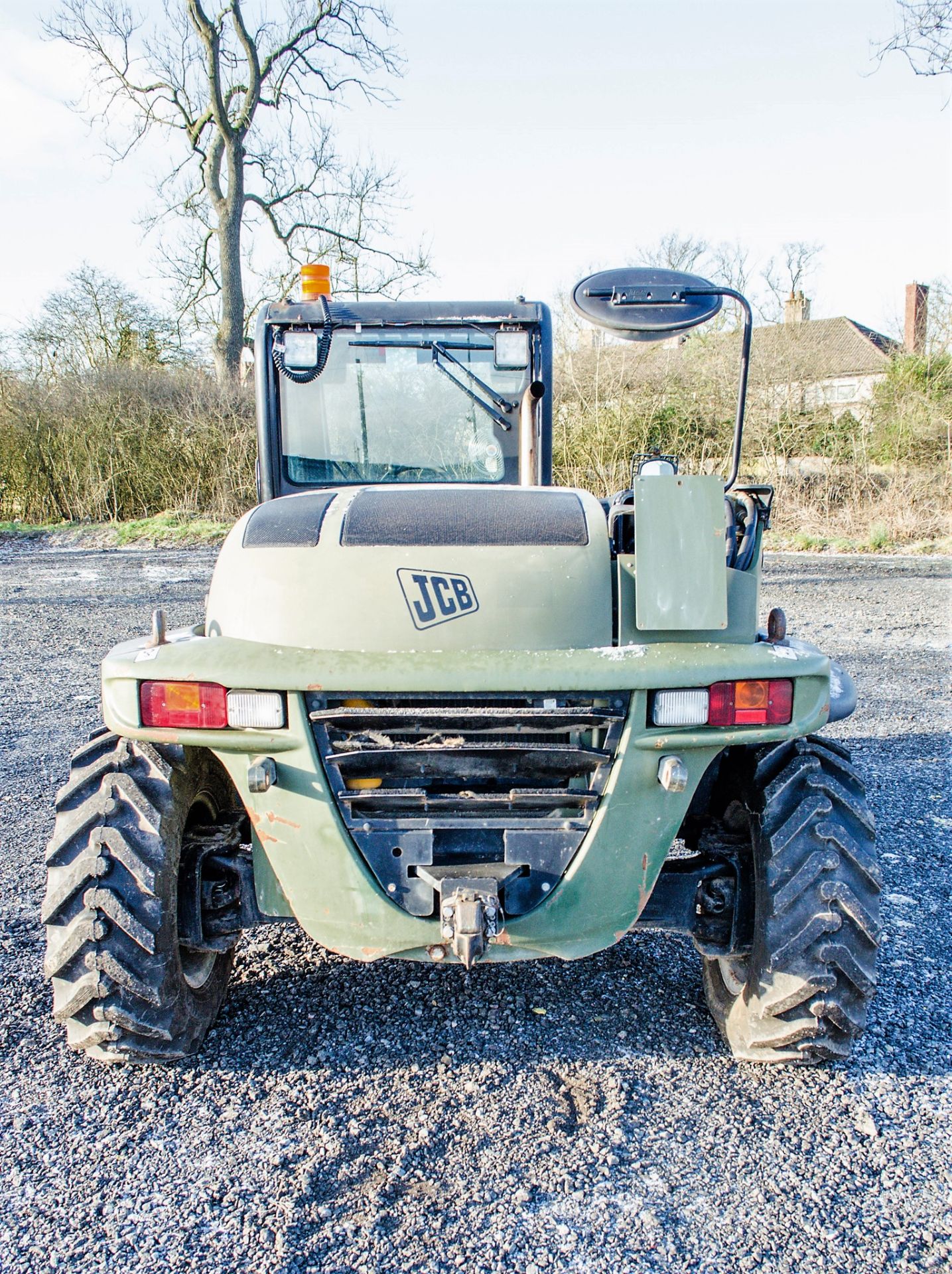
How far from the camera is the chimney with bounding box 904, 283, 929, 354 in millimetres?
17109

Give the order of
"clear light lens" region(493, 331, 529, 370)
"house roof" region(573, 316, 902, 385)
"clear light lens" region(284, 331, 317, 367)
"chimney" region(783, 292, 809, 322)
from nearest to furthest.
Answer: "clear light lens" region(284, 331, 317, 367) → "clear light lens" region(493, 331, 529, 370) → "house roof" region(573, 316, 902, 385) → "chimney" region(783, 292, 809, 322)

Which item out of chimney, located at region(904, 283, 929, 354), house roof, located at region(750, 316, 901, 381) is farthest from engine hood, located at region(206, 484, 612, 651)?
chimney, located at region(904, 283, 929, 354)

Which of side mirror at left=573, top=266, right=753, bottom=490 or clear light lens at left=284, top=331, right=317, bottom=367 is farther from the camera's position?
clear light lens at left=284, top=331, right=317, bottom=367

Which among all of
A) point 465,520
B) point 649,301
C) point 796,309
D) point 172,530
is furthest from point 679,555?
point 796,309

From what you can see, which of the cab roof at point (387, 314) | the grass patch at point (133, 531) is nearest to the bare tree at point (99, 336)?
the grass patch at point (133, 531)

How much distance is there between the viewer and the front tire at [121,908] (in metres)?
2.33

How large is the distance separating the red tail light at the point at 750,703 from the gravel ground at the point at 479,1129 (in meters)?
0.98

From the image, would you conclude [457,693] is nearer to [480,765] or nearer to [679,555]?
[480,765]

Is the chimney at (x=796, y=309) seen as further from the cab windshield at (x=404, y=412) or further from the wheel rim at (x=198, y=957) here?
the wheel rim at (x=198, y=957)

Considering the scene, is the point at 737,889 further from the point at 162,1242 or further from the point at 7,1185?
the point at 7,1185

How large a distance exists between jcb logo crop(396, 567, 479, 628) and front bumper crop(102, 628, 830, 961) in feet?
0.33

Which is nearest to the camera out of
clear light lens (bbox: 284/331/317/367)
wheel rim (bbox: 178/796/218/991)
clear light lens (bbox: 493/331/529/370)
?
wheel rim (bbox: 178/796/218/991)

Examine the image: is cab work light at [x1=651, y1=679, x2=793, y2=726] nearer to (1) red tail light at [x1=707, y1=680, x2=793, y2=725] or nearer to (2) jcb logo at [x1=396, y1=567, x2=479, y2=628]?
(1) red tail light at [x1=707, y1=680, x2=793, y2=725]

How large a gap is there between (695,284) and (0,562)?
14.1 meters
